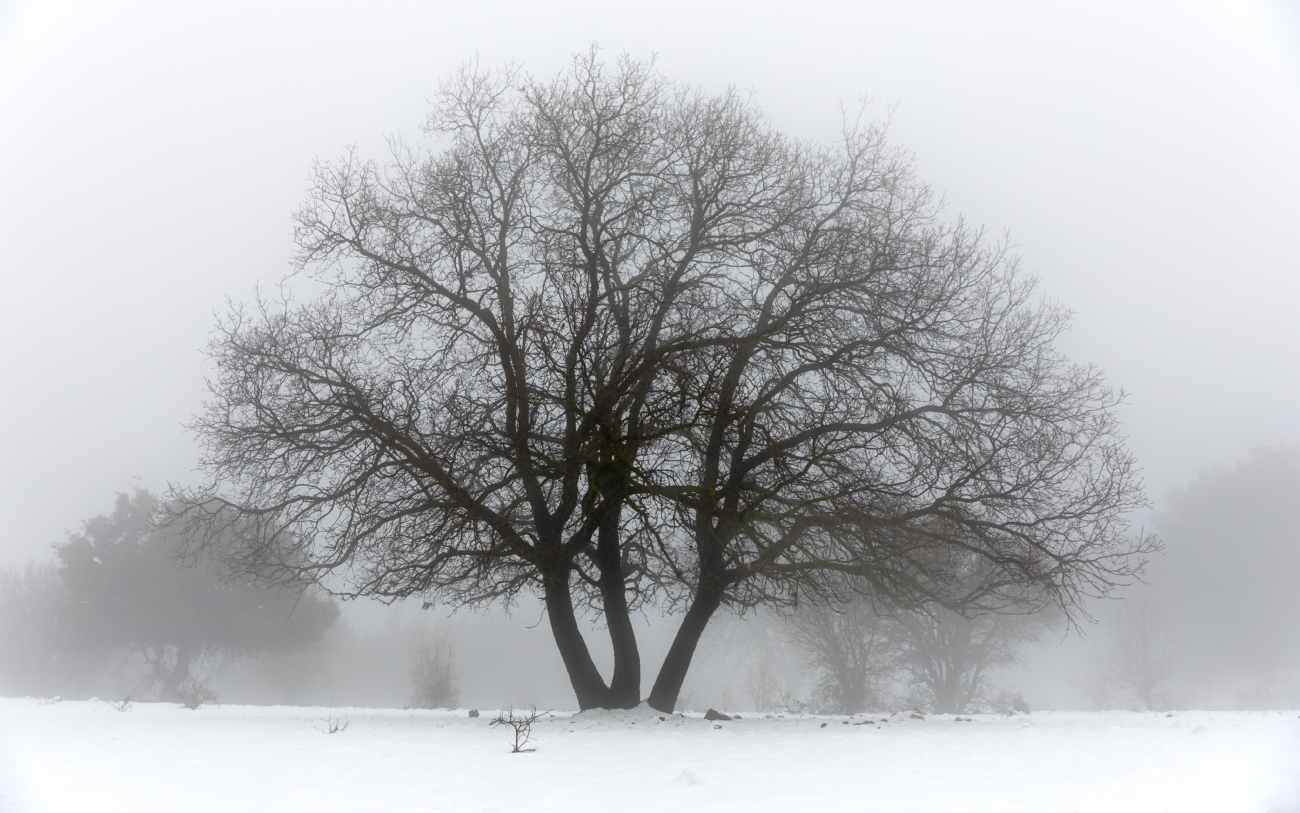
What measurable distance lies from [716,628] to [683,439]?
28061mm

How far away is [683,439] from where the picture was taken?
1139 centimetres

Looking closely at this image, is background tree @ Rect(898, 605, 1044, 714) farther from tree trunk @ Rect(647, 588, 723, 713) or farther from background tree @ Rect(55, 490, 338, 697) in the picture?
background tree @ Rect(55, 490, 338, 697)

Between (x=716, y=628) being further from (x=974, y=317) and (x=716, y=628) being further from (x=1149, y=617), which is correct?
(x=974, y=317)

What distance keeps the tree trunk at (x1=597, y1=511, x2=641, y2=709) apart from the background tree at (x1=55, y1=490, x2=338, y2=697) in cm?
2655

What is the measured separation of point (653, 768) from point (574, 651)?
6.71m

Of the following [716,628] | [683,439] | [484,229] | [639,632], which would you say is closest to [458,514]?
[683,439]

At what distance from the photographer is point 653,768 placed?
6520mm

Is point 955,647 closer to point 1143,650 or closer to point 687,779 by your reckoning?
point 1143,650

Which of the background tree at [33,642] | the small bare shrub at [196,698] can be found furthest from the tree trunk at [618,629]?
the background tree at [33,642]

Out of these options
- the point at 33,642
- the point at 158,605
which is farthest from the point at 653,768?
the point at 33,642

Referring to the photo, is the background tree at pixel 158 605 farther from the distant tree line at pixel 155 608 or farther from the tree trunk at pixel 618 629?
the tree trunk at pixel 618 629

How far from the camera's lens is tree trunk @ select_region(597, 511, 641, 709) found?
12.7 m

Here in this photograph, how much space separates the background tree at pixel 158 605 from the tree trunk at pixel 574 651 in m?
26.0

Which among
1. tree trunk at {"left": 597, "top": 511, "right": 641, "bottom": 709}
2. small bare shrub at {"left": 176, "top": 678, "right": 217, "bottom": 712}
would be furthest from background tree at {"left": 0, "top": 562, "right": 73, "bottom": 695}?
tree trunk at {"left": 597, "top": 511, "right": 641, "bottom": 709}
